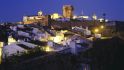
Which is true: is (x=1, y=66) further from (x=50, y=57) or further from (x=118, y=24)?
(x=118, y=24)

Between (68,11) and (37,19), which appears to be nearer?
(37,19)

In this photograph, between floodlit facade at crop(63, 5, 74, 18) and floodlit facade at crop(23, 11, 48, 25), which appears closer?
floodlit facade at crop(23, 11, 48, 25)

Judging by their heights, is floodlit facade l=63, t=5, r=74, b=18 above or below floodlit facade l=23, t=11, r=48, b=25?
above

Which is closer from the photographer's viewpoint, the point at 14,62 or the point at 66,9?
the point at 14,62

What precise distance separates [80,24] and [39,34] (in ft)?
49.4

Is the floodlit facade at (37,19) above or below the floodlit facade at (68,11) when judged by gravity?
below

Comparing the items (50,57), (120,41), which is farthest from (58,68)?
(120,41)

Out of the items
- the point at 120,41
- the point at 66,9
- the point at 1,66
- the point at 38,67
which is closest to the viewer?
the point at 1,66

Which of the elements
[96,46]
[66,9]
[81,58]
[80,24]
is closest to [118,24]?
[80,24]

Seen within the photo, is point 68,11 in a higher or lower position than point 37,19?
higher

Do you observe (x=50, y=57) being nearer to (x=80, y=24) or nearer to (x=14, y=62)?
(x=14, y=62)

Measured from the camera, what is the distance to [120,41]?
2456cm

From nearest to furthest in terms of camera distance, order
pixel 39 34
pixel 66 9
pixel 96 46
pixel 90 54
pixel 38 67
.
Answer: pixel 38 67 < pixel 90 54 < pixel 96 46 < pixel 39 34 < pixel 66 9

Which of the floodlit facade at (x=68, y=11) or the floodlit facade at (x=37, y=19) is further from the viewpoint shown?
the floodlit facade at (x=68, y=11)
